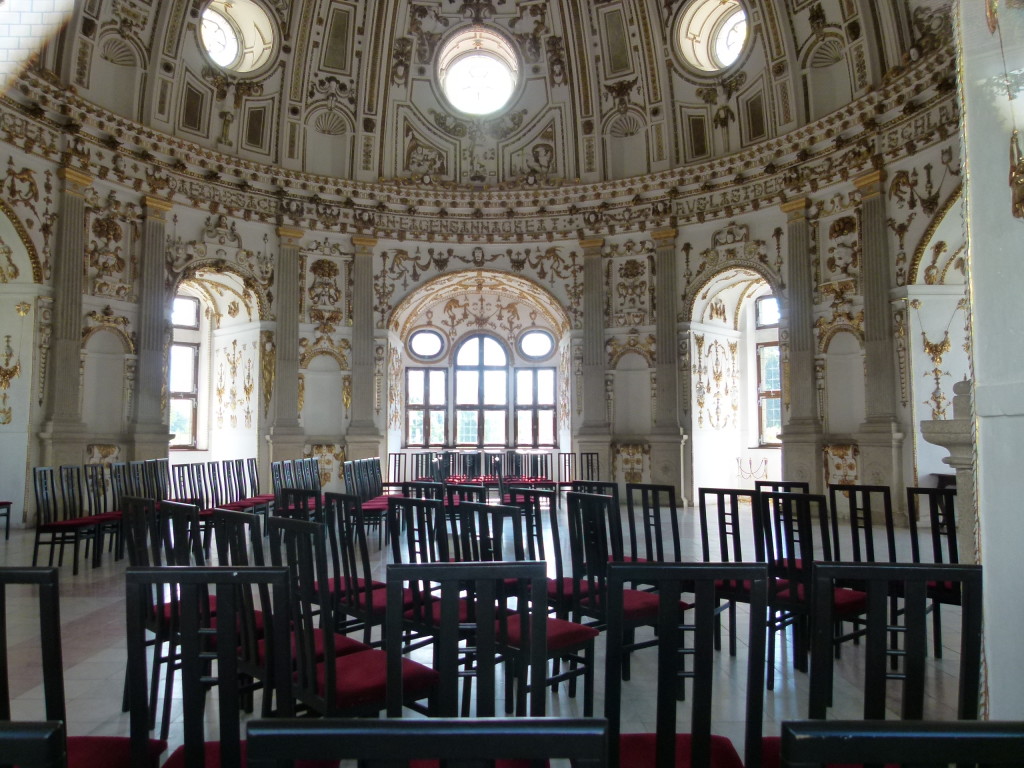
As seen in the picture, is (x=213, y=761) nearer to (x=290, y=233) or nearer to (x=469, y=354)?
(x=290, y=233)

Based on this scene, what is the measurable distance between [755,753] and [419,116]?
15561mm

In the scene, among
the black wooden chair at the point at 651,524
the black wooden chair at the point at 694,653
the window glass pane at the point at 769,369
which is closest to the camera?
the black wooden chair at the point at 694,653

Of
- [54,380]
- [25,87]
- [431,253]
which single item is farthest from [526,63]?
[54,380]

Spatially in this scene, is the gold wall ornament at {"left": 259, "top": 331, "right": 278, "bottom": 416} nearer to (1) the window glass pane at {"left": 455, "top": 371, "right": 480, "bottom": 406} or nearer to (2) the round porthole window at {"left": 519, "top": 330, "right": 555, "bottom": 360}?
(1) the window glass pane at {"left": 455, "top": 371, "right": 480, "bottom": 406}

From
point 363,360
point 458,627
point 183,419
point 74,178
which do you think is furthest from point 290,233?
point 458,627

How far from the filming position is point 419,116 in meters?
15.6

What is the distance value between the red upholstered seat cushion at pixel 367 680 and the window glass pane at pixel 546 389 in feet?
50.6

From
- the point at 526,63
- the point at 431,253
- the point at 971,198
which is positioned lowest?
the point at 971,198

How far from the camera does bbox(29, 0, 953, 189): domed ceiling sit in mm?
12773

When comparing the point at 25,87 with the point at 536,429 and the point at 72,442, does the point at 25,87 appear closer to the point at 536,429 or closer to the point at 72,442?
the point at 72,442

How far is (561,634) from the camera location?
357 centimetres

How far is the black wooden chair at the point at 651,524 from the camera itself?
4.62 m

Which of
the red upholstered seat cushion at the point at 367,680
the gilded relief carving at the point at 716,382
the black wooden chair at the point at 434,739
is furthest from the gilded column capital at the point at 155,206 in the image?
the black wooden chair at the point at 434,739

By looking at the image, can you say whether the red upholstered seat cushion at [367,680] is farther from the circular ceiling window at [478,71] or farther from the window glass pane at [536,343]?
the window glass pane at [536,343]
